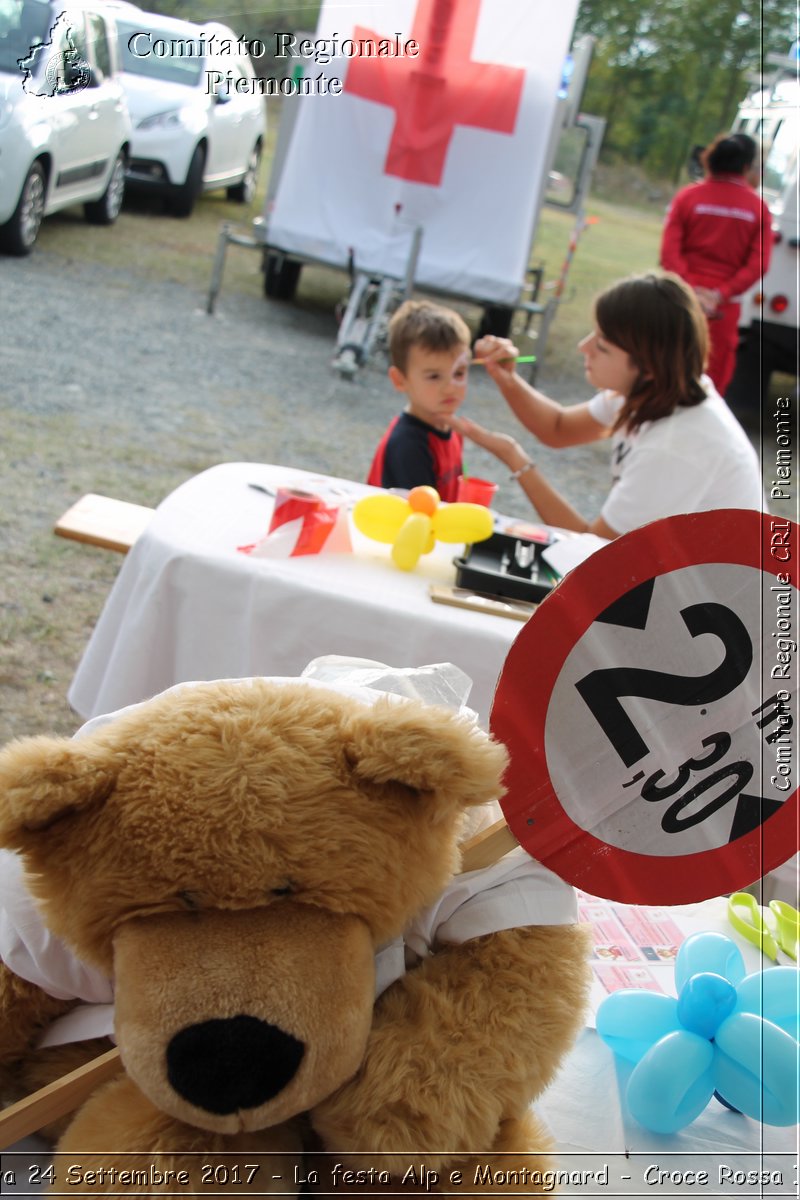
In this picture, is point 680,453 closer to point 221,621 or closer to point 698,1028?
point 221,621

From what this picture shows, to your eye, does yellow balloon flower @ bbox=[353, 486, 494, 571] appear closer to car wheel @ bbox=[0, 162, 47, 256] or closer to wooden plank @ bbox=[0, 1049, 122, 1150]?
wooden plank @ bbox=[0, 1049, 122, 1150]

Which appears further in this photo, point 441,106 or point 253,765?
point 441,106

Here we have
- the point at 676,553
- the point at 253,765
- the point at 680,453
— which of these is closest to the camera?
the point at 253,765

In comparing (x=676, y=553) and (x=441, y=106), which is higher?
(x=441, y=106)

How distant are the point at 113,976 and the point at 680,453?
1888 mm

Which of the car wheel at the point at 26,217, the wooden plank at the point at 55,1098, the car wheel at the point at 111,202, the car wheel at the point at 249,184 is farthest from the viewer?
the car wheel at the point at 249,184

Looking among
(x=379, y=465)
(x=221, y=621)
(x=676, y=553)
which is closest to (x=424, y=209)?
(x=379, y=465)

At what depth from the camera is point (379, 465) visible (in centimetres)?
254

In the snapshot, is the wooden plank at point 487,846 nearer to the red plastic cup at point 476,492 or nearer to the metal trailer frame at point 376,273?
the red plastic cup at point 476,492

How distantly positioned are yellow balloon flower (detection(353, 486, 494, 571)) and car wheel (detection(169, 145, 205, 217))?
5.99m

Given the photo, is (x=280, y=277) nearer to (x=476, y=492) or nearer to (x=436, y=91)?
(x=436, y=91)

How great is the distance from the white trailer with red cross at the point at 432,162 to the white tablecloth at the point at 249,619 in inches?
158

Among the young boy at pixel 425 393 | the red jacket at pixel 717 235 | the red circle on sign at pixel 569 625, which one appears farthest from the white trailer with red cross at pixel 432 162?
the red circle on sign at pixel 569 625

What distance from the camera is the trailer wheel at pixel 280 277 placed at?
689 centimetres
